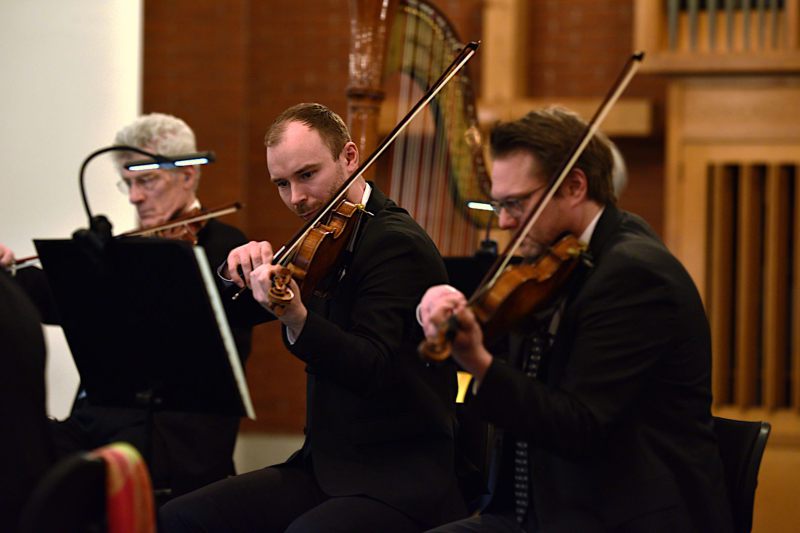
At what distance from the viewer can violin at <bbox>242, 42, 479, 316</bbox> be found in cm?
A: 215

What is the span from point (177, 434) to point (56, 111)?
1.91 meters

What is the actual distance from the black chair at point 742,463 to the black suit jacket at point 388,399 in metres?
0.54

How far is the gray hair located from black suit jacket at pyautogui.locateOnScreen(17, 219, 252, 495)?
0.35 metres

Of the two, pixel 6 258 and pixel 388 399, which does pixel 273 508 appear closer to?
pixel 388 399

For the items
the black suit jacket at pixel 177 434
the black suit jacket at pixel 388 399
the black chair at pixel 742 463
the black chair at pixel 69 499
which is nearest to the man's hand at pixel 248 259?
the black suit jacket at pixel 388 399

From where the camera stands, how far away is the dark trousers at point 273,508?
221cm

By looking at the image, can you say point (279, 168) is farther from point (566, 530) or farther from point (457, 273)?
point (566, 530)

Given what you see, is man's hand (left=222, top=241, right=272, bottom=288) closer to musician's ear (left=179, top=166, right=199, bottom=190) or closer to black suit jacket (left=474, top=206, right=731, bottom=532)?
black suit jacket (left=474, top=206, right=731, bottom=532)

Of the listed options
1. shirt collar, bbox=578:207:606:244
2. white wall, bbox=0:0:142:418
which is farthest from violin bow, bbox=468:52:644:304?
white wall, bbox=0:0:142:418

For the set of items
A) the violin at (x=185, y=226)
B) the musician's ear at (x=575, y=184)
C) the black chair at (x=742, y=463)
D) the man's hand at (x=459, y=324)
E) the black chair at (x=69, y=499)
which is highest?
the musician's ear at (x=575, y=184)

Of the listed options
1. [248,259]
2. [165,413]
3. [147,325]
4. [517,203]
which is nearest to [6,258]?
[165,413]

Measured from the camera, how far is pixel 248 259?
229 centimetres

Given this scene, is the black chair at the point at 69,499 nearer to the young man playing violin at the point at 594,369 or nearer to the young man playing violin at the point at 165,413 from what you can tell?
the young man playing violin at the point at 594,369

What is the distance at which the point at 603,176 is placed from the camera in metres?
2.12
